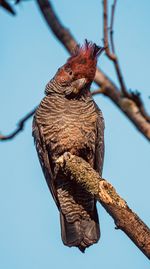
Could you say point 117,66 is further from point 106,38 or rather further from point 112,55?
point 106,38

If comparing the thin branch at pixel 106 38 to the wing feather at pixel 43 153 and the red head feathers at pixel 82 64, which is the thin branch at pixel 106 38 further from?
the wing feather at pixel 43 153

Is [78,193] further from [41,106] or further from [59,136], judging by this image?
[41,106]

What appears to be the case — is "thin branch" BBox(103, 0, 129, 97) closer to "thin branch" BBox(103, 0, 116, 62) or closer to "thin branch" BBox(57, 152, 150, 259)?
"thin branch" BBox(103, 0, 116, 62)

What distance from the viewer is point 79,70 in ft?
22.1

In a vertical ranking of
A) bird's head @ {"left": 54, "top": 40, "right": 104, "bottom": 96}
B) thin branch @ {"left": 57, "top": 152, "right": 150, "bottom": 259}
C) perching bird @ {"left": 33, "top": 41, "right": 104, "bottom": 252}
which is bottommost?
thin branch @ {"left": 57, "top": 152, "right": 150, "bottom": 259}

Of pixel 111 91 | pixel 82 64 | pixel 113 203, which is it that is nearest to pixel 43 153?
pixel 82 64

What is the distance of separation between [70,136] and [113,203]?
7.24ft

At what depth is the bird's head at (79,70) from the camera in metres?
6.51

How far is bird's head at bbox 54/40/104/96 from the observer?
256 inches

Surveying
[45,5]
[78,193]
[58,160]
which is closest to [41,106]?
[58,160]

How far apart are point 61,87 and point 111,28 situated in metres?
3.95

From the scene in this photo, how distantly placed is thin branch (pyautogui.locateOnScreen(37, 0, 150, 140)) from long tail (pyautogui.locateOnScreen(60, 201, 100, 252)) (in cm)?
392

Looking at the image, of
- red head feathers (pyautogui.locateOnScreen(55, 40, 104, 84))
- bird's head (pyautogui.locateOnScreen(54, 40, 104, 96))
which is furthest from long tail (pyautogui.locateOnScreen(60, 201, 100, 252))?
red head feathers (pyautogui.locateOnScreen(55, 40, 104, 84))

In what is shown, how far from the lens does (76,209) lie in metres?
7.10
